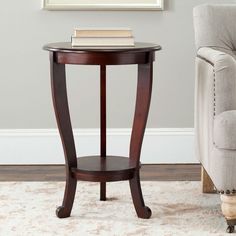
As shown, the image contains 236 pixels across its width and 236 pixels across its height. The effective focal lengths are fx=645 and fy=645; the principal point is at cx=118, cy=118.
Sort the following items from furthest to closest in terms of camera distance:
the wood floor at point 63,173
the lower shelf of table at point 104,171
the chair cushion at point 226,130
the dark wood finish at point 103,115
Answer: the wood floor at point 63,173 < the dark wood finish at point 103,115 < the lower shelf of table at point 104,171 < the chair cushion at point 226,130

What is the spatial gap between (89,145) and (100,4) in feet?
2.56

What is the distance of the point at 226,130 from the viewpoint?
2385 mm

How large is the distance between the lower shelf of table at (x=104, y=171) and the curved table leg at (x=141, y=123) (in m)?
0.04

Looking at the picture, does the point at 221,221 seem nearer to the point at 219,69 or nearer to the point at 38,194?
the point at 219,69

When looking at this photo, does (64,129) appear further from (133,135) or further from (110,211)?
(110,211)

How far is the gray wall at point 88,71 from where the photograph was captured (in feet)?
11.5

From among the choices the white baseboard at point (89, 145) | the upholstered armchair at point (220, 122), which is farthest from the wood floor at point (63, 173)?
the upholstered armchair at point (220, 122)

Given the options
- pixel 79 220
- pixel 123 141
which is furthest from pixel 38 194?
pixel 123 141

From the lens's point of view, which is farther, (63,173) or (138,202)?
(63,173)

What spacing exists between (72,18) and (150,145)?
0.83m

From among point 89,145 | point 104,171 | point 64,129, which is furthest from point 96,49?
point 89,145

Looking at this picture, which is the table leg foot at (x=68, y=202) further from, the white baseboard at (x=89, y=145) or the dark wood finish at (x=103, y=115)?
the white baseboard at (x=89, y=145)

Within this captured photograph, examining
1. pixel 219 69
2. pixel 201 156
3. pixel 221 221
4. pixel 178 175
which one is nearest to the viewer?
pixel 219 69

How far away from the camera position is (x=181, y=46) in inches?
139
